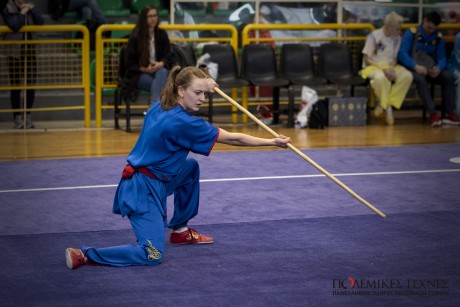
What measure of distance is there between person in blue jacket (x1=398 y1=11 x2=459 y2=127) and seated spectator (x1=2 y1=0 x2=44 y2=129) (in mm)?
5587

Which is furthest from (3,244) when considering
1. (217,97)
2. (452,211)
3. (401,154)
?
(217,97)

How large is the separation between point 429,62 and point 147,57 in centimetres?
459

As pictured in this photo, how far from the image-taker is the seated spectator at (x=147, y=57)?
13.1 metres

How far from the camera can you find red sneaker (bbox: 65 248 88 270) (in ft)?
20.7

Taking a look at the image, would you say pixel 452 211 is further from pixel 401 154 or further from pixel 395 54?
pixel 395 54

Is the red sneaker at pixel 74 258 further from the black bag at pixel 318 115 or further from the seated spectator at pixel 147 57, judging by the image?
the black bag at pixel 318 115

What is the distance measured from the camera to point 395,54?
1453 cm

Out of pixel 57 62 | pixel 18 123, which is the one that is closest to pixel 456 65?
pixel 57 62


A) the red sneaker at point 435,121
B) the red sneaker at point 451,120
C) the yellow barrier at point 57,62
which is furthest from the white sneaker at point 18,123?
the red sneaker at point 451,120

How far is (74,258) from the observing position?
20.7 ft

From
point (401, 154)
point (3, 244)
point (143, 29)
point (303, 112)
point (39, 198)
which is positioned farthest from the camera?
point (303, 112)

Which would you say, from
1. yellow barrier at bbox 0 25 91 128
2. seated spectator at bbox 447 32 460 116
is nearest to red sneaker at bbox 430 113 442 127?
seated spectator at bbox 447 32 460 116

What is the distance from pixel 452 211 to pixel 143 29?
615cm

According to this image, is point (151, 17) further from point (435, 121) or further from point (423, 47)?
point (435, 121)
